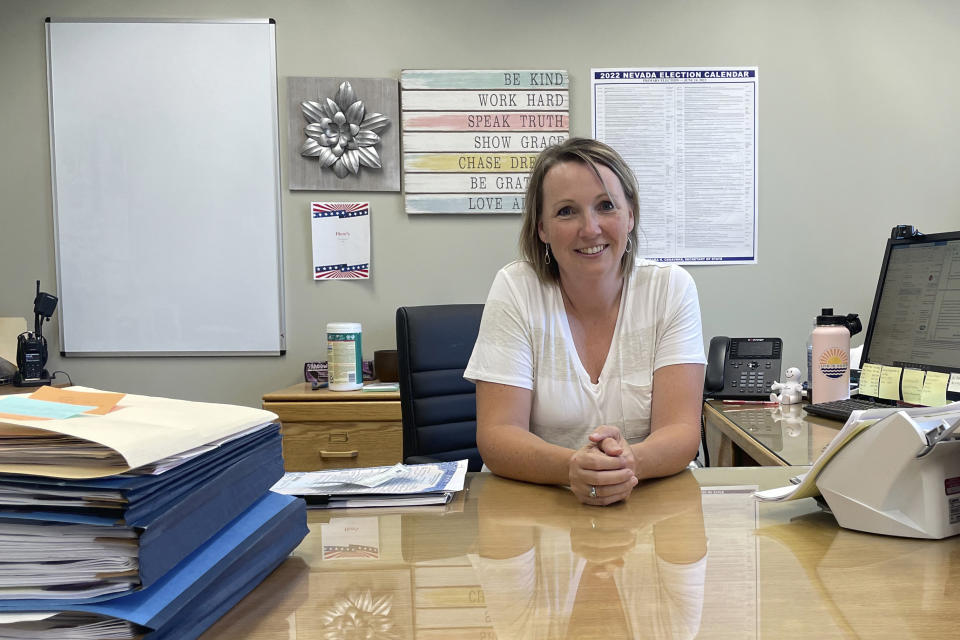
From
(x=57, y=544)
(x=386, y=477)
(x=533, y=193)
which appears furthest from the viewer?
(x=533, y=193)

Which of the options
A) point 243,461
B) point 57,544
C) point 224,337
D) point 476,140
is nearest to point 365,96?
point 476,140

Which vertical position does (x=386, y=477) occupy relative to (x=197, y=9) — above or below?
below

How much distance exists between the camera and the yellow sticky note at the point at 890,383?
1.65m

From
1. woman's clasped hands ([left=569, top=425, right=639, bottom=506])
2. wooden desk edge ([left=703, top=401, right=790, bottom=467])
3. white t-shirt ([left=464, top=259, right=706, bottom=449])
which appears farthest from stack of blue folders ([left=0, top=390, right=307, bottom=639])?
wooden desk edge ([left=703, top=401, right=790, bottom=467])

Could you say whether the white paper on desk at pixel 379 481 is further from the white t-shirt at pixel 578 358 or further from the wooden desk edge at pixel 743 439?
the wooden desk edge at pixel 743 439

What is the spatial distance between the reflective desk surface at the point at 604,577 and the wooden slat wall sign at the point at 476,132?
2.03 metres

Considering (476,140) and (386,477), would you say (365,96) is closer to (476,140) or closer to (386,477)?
(476,140)

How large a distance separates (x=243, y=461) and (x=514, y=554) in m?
0.32

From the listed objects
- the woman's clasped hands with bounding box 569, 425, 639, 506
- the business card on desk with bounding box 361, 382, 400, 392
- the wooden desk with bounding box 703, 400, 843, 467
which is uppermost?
the woman's clasped hands with bounding box 569, 425, 639, 506

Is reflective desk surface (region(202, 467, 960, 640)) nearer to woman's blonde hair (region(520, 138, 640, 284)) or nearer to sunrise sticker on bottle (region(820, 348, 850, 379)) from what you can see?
woman's blonde hair (region(520, 138, 640, 284))

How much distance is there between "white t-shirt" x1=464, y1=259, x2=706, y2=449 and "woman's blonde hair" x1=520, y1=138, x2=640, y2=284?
0.12m

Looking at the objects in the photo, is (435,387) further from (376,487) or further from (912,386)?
(912,386)

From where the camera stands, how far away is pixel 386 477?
1117mm

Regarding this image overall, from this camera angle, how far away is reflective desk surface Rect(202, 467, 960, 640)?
24.0 inches
